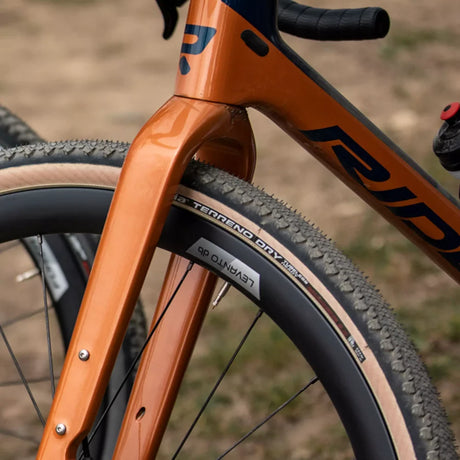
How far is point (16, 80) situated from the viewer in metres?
3.53

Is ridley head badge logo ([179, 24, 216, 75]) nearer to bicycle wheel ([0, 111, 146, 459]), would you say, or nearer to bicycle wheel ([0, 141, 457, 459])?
bicycle wheel ([0, 141, 457, 459])

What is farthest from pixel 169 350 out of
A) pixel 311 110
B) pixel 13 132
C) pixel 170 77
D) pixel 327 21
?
Answer: pixel 170 77

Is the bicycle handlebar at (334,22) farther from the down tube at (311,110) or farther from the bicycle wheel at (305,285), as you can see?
the bicycle wheel at (305,285)

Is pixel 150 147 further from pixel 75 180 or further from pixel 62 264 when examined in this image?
pixel 62 264

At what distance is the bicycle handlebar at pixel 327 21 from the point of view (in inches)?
40.4

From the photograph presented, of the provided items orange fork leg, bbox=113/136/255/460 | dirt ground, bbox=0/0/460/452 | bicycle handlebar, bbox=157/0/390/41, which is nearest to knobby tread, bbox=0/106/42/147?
bicycle handlebar, bbox=157/0/390/41

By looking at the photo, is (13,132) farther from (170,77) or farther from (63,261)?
(170,77)

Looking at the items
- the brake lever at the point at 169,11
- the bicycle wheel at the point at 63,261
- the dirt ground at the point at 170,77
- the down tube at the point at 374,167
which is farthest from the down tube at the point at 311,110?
the dirt ground at the point at 170,77

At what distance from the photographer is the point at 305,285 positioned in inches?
34.9

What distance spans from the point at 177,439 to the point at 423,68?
7.73 feet

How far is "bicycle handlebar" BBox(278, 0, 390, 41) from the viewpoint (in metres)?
1.03

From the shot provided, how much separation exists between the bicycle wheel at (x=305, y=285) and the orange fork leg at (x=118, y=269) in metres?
0.05

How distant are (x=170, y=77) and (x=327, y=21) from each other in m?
2.63

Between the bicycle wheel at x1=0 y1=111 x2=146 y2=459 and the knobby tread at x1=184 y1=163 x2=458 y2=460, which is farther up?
the bicycle wheel at x1=0 y1=111 x2=146 y2=459
